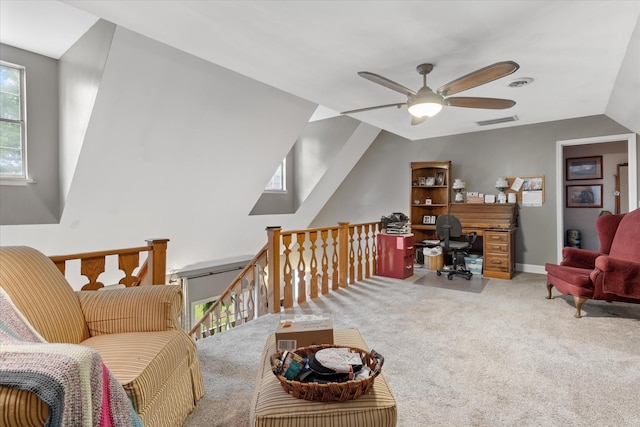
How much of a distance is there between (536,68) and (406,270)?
9.72 ft

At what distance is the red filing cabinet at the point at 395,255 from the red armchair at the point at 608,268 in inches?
69.3

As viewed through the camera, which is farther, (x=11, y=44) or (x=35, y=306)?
(x=11, y=44)

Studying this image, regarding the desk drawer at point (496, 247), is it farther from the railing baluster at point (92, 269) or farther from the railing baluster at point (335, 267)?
the railing baluster at point (92, 269)

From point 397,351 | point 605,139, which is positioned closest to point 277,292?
point 397,351

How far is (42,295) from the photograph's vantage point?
152cm

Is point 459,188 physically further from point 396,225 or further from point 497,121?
point 396,225

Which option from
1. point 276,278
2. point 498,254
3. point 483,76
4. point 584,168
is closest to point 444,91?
point 483,76

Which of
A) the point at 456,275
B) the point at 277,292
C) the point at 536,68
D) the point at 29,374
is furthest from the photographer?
the point at 456,275

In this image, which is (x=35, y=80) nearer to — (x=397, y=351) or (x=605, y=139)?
(x=397, y=351)

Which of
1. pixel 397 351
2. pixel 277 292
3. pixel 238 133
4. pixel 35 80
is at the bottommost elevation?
pixel 397 351

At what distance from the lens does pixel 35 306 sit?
1450 millimetres

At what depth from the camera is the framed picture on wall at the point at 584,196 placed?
19.0 feet

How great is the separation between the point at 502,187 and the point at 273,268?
13.4ft

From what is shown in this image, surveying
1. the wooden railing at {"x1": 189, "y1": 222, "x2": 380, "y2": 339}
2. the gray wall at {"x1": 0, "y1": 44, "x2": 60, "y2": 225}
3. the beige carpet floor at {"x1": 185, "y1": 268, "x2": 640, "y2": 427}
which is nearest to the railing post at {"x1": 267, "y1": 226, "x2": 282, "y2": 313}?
the wooden railing at {"x1": 189, "y1": 222, "x2": 380, "y2": 339}
